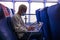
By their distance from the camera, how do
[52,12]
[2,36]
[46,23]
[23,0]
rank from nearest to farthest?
[2,36], [52,12], [46,23], [23,0]

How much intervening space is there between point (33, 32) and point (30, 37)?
22cm

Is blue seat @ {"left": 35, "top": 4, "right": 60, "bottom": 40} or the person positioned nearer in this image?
the person

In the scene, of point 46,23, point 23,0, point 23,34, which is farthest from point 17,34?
point 23,0

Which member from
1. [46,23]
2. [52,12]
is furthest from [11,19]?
[46,23]

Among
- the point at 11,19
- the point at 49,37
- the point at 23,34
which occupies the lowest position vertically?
the point at 49,37

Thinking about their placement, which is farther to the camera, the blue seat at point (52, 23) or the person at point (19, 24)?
the blue seat at point (52, 23)

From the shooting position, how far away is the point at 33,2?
26.3 feet

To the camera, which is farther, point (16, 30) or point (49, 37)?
point (49, 37)

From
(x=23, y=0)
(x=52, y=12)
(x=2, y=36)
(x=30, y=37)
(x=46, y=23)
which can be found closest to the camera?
(x=2, y=36)

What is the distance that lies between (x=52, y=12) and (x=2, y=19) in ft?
3.69

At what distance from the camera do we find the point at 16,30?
2340 mm

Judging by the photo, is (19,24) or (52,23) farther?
(52,23)

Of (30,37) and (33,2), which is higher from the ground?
(33,2)

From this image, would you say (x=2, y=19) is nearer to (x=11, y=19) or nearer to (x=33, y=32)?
(x=11, y=19)
